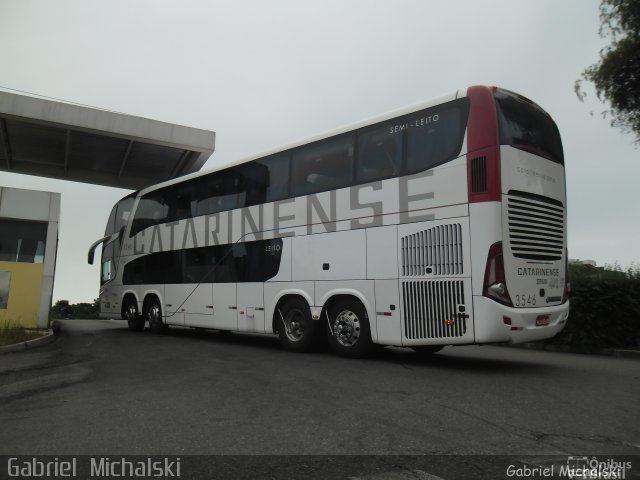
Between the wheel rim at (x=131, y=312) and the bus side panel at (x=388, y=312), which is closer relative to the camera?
the bus side panel at (x=388, y=312)

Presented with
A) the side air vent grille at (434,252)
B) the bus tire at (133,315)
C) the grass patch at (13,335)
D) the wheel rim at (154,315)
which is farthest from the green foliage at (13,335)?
the side air vent grille at (434,252)

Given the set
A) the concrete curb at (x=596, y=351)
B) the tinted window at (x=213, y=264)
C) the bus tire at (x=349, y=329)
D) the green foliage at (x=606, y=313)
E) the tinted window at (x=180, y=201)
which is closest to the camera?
the bus tire at (x=349, y=329)

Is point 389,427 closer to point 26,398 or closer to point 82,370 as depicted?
point 26,398

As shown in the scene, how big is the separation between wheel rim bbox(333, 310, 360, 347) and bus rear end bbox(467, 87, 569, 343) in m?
2.36

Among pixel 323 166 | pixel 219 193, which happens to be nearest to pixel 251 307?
pixel 219 193

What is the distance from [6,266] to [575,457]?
48.2 ft

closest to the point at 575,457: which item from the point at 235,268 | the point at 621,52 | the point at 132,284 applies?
the point at 235,268

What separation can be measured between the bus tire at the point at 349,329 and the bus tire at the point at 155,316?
6.75m

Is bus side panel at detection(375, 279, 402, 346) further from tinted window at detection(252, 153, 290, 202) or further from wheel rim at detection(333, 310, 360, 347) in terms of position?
tinted window at detection(252, 153, 290, 202)

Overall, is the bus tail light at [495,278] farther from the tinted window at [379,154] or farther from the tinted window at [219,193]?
the tinted window at [219,193]

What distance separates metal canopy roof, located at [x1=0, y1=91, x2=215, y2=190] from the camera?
51.2ft

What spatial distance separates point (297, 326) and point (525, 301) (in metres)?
4.32

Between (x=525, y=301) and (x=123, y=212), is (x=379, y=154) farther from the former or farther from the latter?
(x=123, y=212)

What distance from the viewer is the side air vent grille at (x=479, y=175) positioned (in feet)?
24.1
